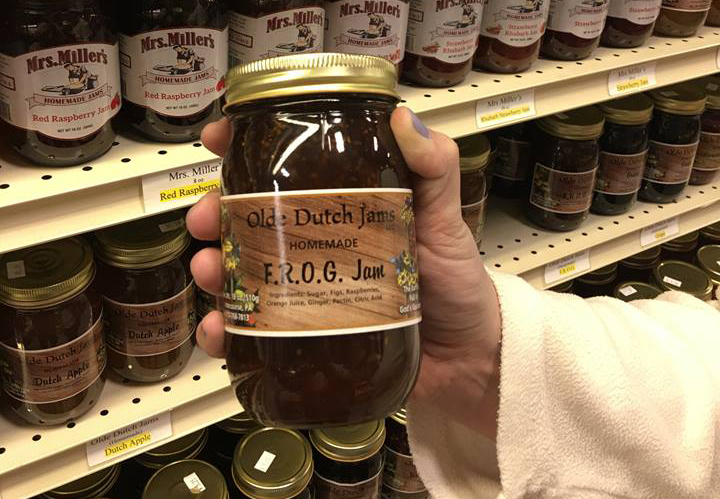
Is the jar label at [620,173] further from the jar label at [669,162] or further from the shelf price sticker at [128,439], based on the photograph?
the shelf price sticker at [128,439]

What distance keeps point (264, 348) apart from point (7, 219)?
380 mm

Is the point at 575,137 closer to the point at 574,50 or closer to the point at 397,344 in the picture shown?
the point at 574,50

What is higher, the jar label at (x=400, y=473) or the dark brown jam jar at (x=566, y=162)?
the dark brown jam jar at (x=566, y=162)

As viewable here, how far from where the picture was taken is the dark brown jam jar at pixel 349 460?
130cm

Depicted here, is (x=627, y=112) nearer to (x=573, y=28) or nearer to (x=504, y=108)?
(x=573, y=28)

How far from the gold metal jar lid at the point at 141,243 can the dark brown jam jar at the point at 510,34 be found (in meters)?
0.61

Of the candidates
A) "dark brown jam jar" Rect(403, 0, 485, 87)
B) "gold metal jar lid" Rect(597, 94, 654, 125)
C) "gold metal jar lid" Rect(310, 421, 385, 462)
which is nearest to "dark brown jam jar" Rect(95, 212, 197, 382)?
"gold metal jar lid" Rect(310, 421, 385, 462)

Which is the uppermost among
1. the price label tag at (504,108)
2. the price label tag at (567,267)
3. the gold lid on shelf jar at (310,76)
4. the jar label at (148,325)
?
the gold lid on shelf jar at (310,76)

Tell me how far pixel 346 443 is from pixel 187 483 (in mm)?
289

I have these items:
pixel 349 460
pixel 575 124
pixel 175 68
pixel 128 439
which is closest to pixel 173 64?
pixel 175 68

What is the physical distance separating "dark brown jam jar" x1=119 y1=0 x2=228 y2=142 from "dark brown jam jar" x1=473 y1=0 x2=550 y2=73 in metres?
0.50

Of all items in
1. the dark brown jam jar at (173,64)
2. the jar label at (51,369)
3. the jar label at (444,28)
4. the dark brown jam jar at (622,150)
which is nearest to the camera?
the dark brown jam jar at (173,64)

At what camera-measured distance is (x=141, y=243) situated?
1.00m

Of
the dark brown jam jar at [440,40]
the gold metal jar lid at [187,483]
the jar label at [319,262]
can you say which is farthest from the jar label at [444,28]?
the gold metal jar lid at [187,483]
